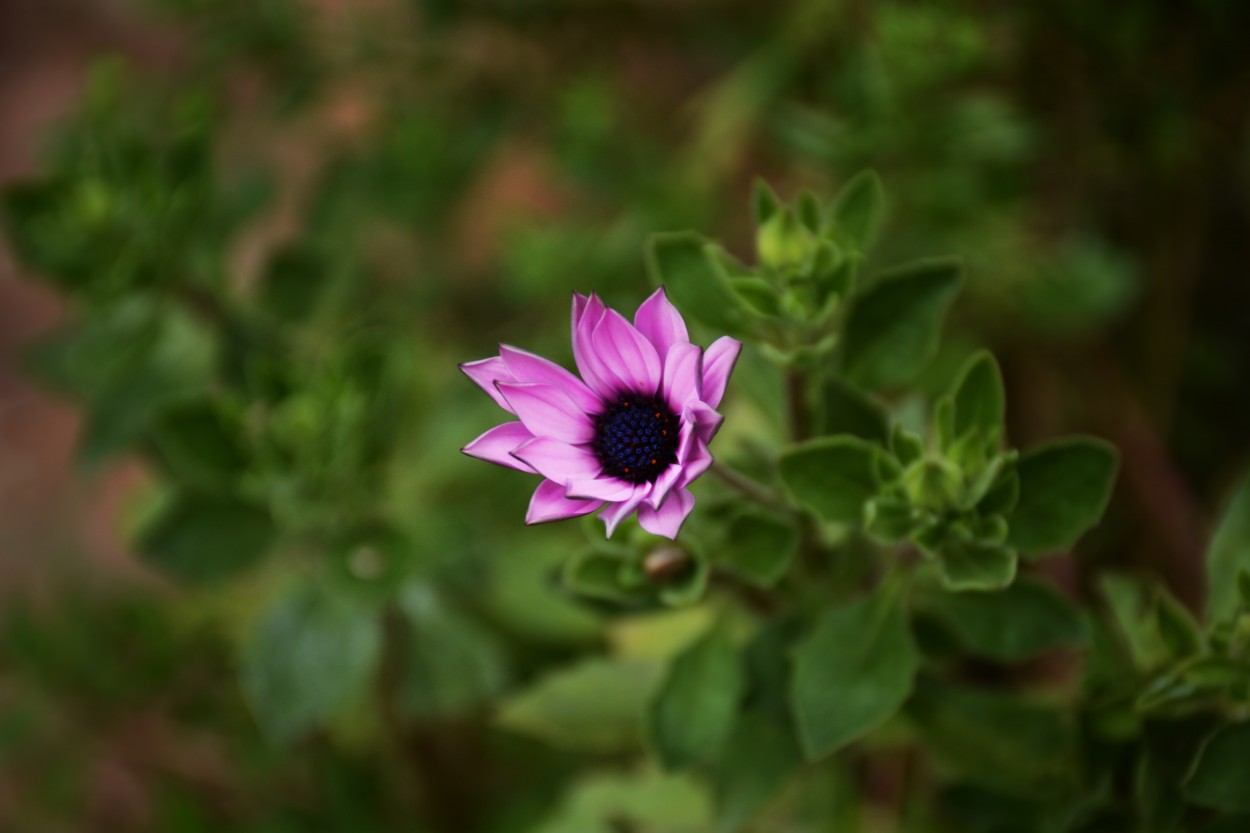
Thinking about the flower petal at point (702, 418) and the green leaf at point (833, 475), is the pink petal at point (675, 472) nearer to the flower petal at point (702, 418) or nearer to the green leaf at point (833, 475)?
the flower petal at point (702, 418)

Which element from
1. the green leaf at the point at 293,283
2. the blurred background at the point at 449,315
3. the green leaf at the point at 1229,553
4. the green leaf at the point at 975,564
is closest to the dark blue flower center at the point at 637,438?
the green leaf at the point at 975,564

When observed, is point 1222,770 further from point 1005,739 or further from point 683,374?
point 683,374

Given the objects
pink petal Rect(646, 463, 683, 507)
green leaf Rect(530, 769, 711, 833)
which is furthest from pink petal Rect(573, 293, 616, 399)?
green leaf Rect(530, 769, 711, 833)

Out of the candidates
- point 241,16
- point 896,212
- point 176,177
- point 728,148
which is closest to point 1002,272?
point 896,212

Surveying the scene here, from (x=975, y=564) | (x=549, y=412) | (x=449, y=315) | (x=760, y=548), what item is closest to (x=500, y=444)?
(x=549, y=412)

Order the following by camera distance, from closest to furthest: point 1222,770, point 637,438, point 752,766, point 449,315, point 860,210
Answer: point 637,438 < point 1222,770 < point 860,210 < point 752,766 < point 449,315

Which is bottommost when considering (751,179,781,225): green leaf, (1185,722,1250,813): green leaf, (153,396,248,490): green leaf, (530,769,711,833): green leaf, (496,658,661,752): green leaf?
(1185,722,1250,813): green leaf

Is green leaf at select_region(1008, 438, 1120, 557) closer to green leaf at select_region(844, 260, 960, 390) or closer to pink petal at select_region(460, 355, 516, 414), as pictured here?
green leaf at select_region(844, 260, 960, 390)
